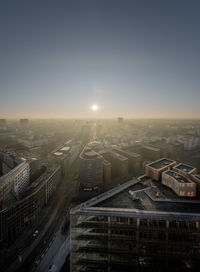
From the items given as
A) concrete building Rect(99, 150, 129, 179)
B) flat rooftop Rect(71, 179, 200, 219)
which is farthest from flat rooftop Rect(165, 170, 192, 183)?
concrete building Rect(99, 150, 129, 179)

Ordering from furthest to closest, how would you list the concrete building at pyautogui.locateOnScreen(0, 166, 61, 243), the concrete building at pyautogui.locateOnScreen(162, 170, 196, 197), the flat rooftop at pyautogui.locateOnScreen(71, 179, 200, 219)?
1. the concrete building at pyautogui.locateOnScreen(0, 166, 61, 243)
2. the concrete building at pyautogui.locateOnScreen(162, 170, 196, 197)
3. the flat rooftop at pyautogui.locateOnScreen(71, 179, 200, 219)

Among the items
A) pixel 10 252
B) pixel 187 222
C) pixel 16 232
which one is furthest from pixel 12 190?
pixel 187 222

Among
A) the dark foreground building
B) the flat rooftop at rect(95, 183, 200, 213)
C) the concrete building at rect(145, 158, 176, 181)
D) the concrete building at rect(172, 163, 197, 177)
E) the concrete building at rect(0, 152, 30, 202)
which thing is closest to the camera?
the dark foreground building

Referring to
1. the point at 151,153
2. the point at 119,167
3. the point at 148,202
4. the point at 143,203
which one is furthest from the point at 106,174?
the point at 151,153

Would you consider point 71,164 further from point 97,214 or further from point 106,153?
point 97,214

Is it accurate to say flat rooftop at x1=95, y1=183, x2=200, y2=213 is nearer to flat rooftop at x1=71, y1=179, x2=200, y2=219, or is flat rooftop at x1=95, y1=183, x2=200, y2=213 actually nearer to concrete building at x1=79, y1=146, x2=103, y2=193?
flat rooftop at x1=71, y1=179, x2=200, y2=219

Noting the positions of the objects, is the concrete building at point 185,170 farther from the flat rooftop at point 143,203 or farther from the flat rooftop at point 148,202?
the flat rooftop at point 148,202

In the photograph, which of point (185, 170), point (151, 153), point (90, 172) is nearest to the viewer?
point (185, 170)

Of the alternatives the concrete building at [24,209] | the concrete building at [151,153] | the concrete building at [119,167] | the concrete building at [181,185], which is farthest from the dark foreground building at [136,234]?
the concrete building at [151,153]

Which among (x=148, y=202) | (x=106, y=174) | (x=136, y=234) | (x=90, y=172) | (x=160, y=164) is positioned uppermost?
(x=160, y=164)

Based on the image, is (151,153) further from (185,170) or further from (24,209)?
(24,209)
